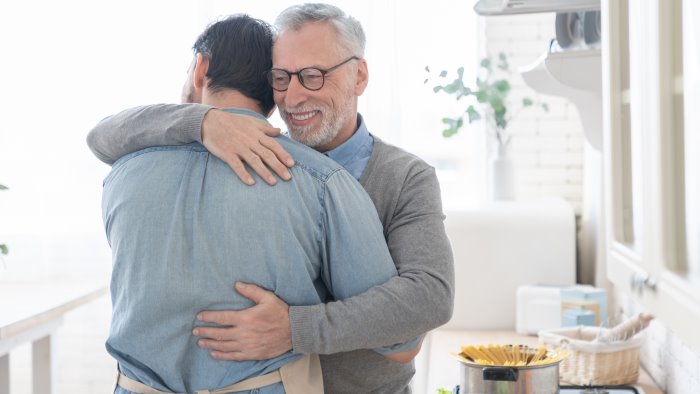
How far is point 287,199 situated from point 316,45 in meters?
Answer: 0.43

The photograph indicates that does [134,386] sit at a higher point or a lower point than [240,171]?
lower

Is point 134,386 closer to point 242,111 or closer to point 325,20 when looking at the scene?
point 242,111

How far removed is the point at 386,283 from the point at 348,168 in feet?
1.36

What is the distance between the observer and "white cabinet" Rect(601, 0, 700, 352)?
3.86 ft

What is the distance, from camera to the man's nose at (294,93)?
1.73 metres

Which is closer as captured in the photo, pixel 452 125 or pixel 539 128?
pixel 452 125

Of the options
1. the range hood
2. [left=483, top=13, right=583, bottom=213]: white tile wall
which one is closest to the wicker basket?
the range hood

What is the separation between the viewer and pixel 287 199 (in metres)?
1.49

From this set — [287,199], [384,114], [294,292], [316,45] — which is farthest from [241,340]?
[384,114]

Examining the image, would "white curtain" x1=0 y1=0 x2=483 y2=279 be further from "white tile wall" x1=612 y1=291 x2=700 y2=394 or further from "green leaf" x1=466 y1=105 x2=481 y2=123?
"white tile wall" x1=612 y1=291 x2=700 y2=394

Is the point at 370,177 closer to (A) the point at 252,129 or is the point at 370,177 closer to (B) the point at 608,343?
(A) the point at 252,129

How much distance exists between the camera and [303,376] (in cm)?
156

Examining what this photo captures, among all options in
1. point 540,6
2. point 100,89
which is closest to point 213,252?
point 540,6

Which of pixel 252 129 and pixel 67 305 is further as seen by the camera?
pixel 67 305
